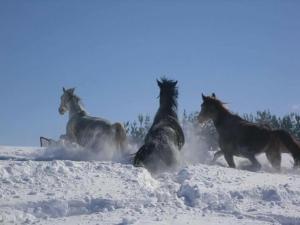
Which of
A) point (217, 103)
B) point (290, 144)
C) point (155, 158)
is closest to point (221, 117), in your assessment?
point (217, 103)

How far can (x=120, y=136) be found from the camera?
51.5 ft

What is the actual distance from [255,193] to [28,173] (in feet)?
13.1

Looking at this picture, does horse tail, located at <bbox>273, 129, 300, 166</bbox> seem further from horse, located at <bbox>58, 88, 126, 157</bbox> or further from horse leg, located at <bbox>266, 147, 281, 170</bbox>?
horse, located at <bbox>58, 88, 126, 157</bbox>

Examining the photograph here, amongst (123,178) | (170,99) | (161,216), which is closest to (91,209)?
(161,216)

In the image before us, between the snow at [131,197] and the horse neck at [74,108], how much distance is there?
7.67m

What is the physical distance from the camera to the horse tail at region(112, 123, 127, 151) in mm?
15656

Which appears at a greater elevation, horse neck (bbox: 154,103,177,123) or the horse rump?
horse neck (bbox: 154,103,177,123)

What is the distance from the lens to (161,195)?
8125 mm

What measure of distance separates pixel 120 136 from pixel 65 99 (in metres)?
3.75

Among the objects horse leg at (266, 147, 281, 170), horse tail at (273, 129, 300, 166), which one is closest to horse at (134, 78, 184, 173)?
horse leg at (266, 147, 281, 170)

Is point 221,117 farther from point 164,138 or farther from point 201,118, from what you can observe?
point 164,138

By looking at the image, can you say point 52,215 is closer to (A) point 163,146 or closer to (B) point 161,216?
(B) point 161,216

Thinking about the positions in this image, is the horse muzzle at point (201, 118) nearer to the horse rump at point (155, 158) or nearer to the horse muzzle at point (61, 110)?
the horse rump at point (155, 158)

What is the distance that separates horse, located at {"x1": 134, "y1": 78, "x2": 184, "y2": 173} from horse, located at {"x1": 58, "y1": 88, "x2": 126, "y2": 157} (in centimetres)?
175
